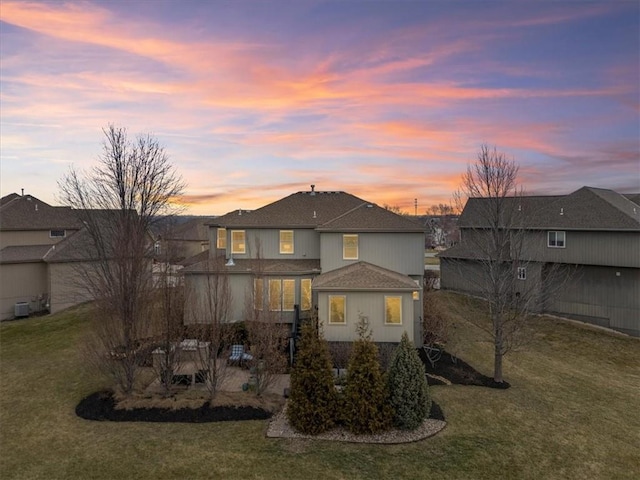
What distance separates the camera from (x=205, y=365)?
12.3 meters

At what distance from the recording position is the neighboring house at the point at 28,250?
24.0m

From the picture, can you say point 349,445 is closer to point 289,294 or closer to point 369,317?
point 369,317

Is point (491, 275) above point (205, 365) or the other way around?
above

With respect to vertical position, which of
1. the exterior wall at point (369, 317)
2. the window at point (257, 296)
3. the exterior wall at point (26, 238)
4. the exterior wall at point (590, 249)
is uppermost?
the exterior wall at point (26, 238)

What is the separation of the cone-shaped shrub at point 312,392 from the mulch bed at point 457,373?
5.06 meters

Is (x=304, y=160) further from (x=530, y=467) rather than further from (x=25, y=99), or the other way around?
(x=530, y=467)

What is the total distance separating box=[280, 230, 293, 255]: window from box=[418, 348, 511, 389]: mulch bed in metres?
9.13

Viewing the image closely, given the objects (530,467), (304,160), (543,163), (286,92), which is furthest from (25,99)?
(543,163)

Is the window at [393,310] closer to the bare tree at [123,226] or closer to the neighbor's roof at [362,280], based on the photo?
the neighbor's roof at [362,280]

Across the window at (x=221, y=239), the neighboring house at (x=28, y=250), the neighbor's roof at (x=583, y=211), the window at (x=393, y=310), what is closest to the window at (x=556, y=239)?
the neighbor's roof at (x=583, y=211)

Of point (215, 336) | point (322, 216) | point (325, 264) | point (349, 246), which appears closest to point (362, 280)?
point (349, 246)

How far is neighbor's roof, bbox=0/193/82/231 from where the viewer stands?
84.5ft

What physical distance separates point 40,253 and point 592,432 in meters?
31.3

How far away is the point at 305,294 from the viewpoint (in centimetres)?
1895
